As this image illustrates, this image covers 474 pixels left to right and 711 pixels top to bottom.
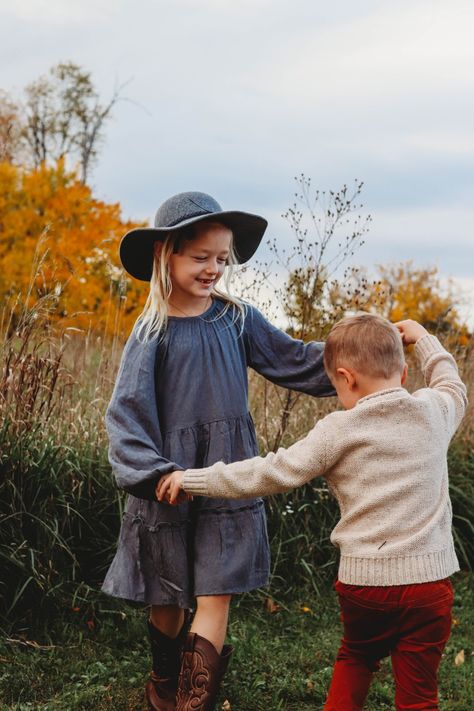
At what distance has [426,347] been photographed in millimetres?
2955

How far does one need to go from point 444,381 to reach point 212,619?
1065mm

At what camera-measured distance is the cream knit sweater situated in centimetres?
237

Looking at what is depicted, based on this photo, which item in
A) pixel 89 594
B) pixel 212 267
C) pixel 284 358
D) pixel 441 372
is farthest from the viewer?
pixel 89 594

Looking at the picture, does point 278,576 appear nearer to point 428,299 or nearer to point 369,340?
point 369,340

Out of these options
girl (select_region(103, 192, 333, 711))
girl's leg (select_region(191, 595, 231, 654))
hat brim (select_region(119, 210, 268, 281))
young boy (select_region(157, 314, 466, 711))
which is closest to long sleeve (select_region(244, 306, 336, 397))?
girl (select_region(103, 192, 333, 711))

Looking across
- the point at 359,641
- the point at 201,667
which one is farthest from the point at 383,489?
the point at 201,667

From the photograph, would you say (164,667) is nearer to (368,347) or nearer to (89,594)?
(89,594)

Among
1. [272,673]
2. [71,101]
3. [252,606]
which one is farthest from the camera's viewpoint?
[71,101]

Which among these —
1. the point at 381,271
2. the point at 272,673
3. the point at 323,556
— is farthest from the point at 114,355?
the point at 381,271

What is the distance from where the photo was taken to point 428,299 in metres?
17.7

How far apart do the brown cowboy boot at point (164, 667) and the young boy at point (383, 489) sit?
2.72 ft

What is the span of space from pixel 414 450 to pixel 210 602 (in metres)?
0.92

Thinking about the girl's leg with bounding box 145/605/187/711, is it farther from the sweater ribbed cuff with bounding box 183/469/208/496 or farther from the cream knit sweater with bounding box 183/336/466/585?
the cream knit sweater with bounding box 183/336/466/585

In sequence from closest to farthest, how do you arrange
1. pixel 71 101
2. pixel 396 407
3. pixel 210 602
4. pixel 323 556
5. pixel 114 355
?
pixel 396 407 → pixel 210 602 → pixel 323 556 → pixel 114 355 → pixel 71 101
